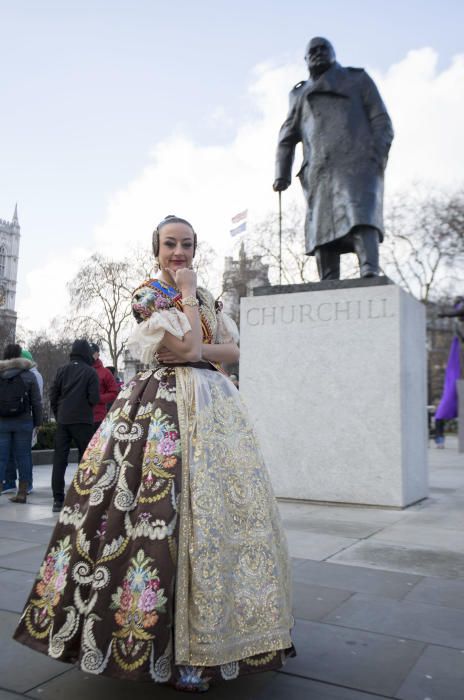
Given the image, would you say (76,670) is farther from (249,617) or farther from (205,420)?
(205,420)

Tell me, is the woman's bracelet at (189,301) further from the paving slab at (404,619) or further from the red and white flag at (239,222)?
the red and white flag at (239,222)

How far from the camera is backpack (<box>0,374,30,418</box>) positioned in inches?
272

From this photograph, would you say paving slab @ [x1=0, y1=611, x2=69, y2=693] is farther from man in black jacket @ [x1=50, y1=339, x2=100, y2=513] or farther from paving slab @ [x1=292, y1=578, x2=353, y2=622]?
man in black jacket @ [x1=50, y1=339, x2=100, y2=513]

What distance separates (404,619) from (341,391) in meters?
3.77

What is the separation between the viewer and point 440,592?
3510 millimetres

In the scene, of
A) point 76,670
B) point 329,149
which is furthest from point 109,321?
point 76,670

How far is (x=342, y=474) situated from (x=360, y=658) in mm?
4049

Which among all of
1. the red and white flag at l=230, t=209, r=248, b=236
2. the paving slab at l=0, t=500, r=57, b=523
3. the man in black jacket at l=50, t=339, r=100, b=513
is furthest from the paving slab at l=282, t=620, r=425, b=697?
the red and white flag at l=230, t=209, r=248, b=236

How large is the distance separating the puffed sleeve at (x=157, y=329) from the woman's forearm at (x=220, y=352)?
0.58ft

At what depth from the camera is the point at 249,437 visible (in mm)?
2449

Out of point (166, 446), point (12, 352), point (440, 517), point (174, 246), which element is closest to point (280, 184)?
point (12, 352)

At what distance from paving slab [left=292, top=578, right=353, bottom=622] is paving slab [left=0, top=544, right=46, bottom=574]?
1.63 metres

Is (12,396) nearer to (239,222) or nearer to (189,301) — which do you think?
(189,301)

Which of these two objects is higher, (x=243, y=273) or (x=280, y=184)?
(x=243, y=273)
